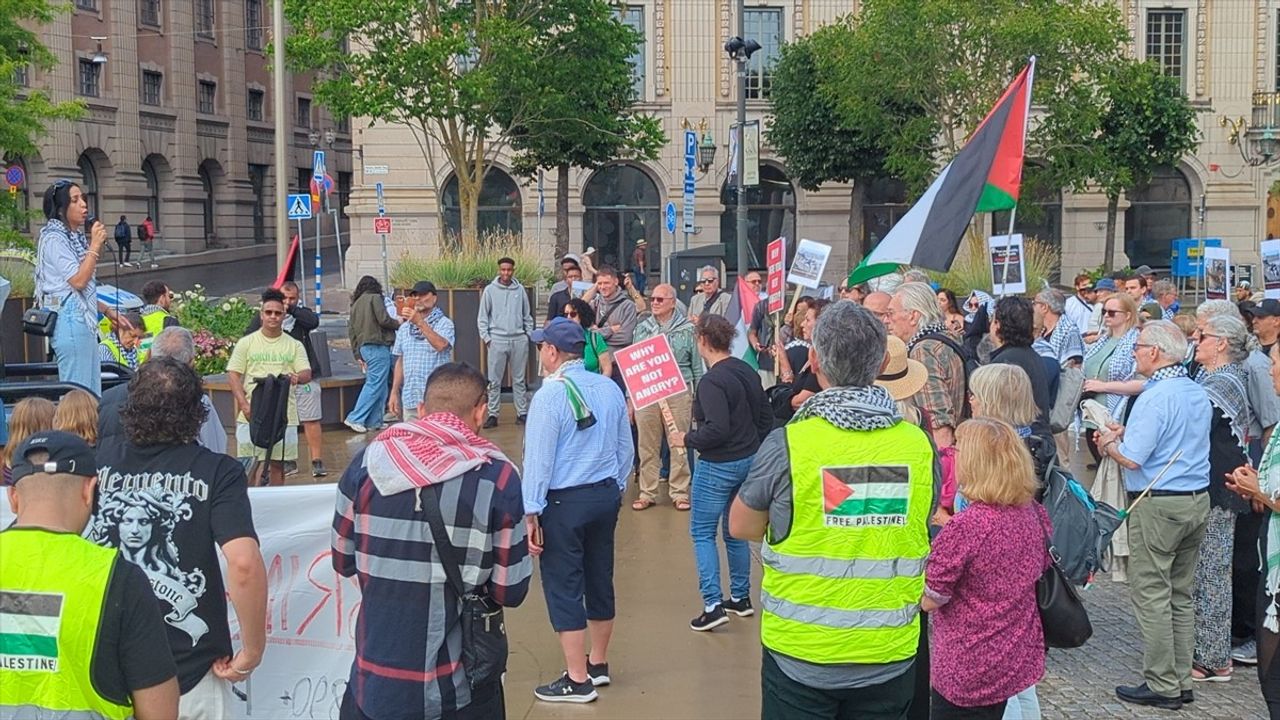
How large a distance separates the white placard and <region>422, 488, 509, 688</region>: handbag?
832 cm

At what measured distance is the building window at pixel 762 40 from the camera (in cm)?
4203

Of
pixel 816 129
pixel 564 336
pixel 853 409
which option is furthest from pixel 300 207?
pixel 853 409

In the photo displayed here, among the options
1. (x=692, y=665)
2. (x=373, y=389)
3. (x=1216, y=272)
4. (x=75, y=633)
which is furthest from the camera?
(x=1216, y=272)

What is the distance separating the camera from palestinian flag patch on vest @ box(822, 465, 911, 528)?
159 inches

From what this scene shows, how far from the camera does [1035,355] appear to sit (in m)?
7.55

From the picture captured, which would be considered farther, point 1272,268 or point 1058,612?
point 1272,268

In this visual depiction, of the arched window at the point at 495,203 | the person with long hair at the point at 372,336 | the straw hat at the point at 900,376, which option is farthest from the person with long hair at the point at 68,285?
the arched window at the point at 495,203

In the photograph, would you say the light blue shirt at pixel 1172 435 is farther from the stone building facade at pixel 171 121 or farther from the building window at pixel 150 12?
the building window at pixel 150 12

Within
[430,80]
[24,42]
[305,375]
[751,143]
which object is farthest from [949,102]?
[305,375]

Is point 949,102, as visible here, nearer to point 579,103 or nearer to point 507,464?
point 579,103

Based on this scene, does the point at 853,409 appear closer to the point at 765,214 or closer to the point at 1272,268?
the point at 1272,268

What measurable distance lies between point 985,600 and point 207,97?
54.6 meters

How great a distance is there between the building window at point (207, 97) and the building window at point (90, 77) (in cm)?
606

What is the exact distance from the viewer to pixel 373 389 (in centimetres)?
1437
